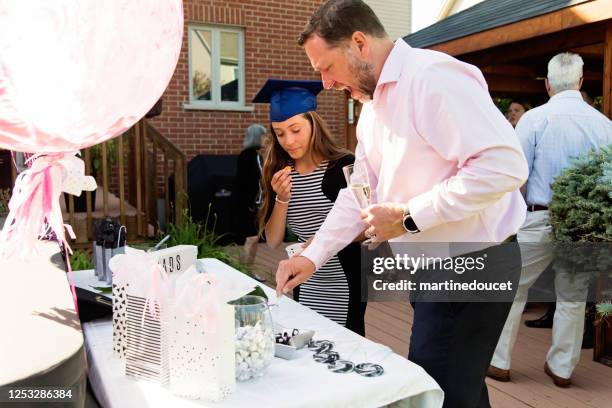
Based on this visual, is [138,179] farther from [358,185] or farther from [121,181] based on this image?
[358,185]

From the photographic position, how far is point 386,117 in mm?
1882

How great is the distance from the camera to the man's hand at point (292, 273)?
2014 mm

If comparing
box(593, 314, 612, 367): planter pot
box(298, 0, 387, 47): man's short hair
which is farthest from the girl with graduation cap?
box(593, 314, 612, 367): planter pot

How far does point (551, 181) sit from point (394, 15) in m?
10.4

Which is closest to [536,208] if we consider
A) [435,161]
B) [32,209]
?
[435,161]

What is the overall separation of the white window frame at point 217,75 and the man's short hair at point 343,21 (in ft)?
23.4

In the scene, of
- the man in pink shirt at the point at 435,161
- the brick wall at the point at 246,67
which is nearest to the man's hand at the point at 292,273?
the man in pink shirt at the point at 435,161

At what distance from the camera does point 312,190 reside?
8.71 feet

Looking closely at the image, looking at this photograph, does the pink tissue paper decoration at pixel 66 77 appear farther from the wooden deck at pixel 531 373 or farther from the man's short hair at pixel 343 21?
the wooden deck at pixel 531 373

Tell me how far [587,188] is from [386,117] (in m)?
2.17

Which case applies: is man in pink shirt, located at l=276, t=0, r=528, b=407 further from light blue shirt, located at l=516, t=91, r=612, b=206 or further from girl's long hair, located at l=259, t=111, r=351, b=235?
light blue shirt, located at l=516, t=91, r=612, b=206

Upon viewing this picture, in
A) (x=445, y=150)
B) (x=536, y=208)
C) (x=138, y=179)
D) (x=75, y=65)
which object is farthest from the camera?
(x=138, y=179)

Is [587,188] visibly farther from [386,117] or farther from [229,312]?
[229,312]

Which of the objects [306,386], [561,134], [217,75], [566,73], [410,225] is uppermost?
[217,75]
